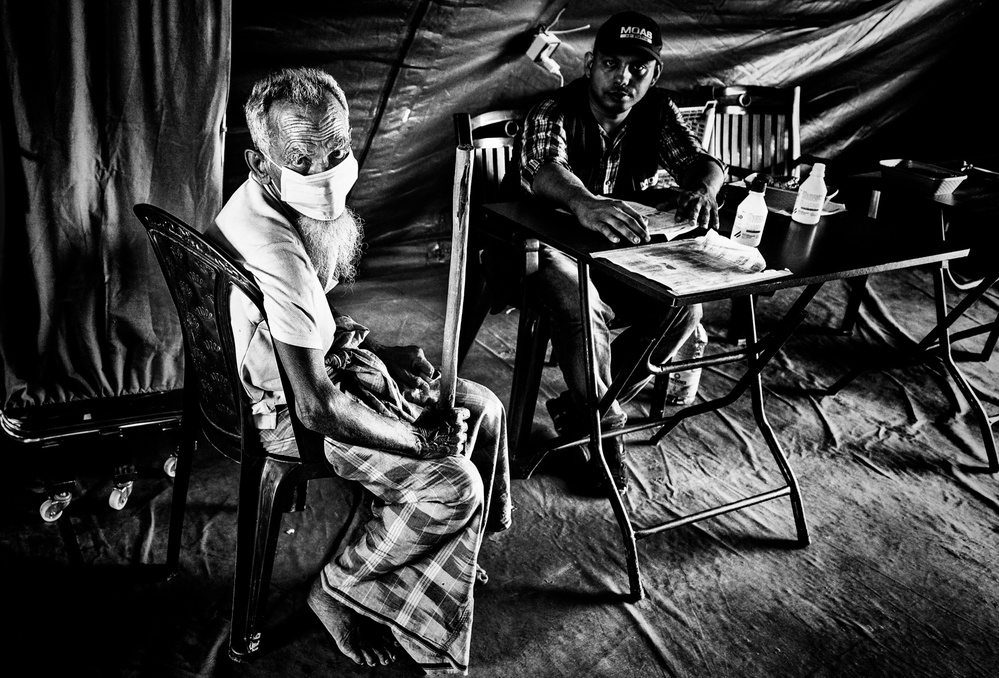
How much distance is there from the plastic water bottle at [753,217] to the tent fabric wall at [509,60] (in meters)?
1.66

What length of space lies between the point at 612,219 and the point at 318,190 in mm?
972

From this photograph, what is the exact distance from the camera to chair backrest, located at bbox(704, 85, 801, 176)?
3766 mm

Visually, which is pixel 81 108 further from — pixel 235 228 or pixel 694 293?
pixel 694 293

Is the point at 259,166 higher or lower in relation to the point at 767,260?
higher

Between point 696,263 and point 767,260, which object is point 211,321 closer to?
point 696,263

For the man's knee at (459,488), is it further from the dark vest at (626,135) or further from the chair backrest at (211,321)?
the dark vest at (626,135)

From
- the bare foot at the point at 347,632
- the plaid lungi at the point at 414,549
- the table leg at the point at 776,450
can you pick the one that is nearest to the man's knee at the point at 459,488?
the plaid lungi at the point at 414,549

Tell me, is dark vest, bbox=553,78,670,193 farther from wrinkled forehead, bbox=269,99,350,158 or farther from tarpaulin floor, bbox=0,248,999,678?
wrinkled forehead, bbox=269,99,350,158

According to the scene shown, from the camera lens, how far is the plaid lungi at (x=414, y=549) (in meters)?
1.78

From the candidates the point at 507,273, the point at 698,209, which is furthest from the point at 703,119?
the point at 507,273

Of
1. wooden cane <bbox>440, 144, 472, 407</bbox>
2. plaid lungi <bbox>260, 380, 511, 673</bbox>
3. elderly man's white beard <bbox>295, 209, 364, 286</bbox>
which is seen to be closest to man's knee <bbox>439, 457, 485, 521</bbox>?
plaid lungi <bbox>260, 380, 511, 673</bbox>

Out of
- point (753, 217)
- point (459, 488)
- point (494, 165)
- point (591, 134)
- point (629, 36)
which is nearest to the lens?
point (459, 488)

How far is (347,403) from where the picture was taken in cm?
171

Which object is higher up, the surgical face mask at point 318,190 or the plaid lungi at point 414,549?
the surgical face mask at point 318,190
